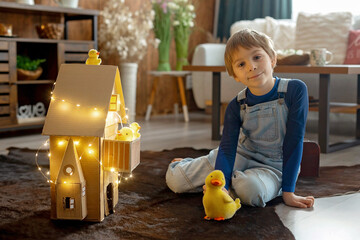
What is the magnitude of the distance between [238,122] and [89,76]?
58 cm

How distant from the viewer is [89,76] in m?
1.48

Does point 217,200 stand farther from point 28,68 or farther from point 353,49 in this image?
point 353,49

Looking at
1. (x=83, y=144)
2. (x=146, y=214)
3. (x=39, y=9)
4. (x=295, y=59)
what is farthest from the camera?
(x=39, y=9)

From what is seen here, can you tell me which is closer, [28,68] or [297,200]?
[297,200]

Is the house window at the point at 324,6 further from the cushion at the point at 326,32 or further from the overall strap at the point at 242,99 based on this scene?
the overall strap at the point at 242,99

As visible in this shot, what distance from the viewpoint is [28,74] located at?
131 inches

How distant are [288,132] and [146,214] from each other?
0.56 meters

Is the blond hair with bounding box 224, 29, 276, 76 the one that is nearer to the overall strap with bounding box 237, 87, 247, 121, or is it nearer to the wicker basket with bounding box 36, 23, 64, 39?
the overall strap with bounding box 237, 87, 247, 121

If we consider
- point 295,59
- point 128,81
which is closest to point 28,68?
point 128,81

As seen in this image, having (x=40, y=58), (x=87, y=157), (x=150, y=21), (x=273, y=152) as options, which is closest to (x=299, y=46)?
(x=150, y=21)

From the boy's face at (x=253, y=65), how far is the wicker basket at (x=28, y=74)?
2068 millimetres

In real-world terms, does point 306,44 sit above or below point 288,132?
above

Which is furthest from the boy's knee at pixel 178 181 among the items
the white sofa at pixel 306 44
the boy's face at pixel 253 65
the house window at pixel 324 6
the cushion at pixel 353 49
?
the house window at pixel 324 6

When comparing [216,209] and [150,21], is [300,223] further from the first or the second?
[150,21]
